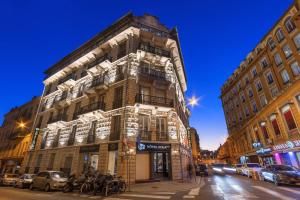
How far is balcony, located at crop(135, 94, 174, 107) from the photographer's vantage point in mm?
16850

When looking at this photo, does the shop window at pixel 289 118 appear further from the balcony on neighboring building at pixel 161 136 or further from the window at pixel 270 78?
the balcony on neighboring building at pixel 161 136

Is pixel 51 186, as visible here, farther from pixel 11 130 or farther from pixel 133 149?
pixel 11 130

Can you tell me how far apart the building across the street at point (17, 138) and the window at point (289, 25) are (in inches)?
1790

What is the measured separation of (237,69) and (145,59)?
102 ft

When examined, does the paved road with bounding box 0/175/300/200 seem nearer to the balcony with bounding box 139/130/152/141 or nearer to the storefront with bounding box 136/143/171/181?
the storefront with bounding box 136/143/171/181

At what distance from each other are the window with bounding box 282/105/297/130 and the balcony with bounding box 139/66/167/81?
1687cm

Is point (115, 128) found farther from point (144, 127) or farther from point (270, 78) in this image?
point (270, 78)

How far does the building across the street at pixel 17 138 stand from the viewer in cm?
2878

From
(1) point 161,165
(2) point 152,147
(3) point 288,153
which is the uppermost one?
(2) point 152,147

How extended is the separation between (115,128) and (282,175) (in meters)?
14.4

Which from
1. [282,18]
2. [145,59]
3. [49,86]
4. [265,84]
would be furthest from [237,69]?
[49,86]

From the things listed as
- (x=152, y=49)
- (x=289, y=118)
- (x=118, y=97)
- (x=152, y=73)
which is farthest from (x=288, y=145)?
(x=118, y=97)

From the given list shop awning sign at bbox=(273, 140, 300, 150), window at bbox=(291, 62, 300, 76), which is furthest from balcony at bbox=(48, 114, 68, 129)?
window at bbox=(291, 62, 300, 76)

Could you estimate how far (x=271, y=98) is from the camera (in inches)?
1109
